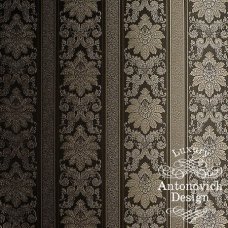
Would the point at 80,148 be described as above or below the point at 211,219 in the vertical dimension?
above

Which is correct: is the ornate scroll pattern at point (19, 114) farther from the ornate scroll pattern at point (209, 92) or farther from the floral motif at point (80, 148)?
the ornate scroll pattern at point (209, 92)

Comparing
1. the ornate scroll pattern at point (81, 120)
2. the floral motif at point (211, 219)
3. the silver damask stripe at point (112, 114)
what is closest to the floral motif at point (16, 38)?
the ornate scroll pattern at point (81, 120)

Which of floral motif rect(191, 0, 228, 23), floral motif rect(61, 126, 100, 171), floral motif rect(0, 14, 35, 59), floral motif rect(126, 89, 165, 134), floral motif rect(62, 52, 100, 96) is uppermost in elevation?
floral motif rect(191, 0, 228, 23)

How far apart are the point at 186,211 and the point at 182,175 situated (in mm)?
183

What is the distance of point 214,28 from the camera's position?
2.51 meters

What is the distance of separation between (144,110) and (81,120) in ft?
1.07

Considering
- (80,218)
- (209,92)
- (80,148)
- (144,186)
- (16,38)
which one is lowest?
(80,218)

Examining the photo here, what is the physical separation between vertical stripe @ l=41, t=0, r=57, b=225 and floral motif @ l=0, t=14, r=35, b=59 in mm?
82

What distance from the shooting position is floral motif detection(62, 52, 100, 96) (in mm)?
2533

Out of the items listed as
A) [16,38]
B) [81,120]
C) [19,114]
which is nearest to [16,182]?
[19,114]

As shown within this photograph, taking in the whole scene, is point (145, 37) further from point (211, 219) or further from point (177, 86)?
point (211, 219)

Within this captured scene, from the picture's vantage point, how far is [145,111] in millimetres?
2523

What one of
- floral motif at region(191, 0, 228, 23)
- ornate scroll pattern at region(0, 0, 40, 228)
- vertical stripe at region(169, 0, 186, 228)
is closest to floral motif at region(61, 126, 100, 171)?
ornate scroll pattern at region(0, 0, 40, 228)

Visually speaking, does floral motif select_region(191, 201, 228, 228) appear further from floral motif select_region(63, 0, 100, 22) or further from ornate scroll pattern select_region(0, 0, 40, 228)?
floral motif select_region(63, 0, 100, 22)
